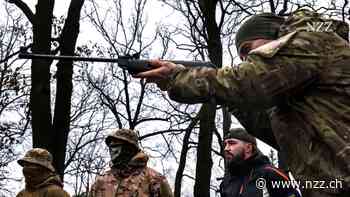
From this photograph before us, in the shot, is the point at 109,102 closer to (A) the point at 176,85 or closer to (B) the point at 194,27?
(B) the point at 194,27

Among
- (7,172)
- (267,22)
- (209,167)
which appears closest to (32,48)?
(209,167)

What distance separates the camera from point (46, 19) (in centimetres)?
1344

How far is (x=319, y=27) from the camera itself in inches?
108

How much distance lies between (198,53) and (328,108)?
60.8ft

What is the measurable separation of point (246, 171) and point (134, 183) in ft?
5.99

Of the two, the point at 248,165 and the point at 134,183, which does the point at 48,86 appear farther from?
the point at 248,165

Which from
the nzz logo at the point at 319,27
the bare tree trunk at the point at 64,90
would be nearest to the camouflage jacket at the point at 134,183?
the nzz logo at the point at 319,27

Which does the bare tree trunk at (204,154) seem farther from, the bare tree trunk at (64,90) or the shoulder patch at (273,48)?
the shoulder patch at (273,48)

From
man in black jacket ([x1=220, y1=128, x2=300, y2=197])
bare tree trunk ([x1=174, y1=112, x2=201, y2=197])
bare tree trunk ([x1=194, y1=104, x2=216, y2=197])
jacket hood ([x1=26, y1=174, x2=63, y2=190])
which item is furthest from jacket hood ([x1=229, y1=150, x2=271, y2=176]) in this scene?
bare tree trunk ([x1=174, y1=112, x2=201, y2=197])

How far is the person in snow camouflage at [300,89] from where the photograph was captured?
8.42 ft

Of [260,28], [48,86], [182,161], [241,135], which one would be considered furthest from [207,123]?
[260,28]

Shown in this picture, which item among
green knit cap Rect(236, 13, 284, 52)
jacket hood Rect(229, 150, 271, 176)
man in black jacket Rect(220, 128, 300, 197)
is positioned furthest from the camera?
jacket hood Rect(229, 150, 271, 176)

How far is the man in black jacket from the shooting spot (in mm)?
5297

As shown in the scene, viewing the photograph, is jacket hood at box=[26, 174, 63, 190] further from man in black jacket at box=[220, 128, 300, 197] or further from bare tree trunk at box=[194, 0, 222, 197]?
bare tree trunk at box=[194, 0, 222, 197]
